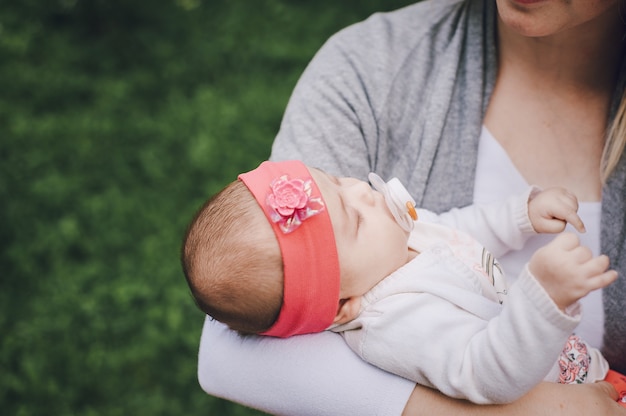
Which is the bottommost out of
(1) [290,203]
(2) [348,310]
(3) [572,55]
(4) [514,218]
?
(2) [348,310]

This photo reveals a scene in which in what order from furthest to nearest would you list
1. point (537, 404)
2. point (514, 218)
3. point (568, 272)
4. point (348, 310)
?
point (514, 218)
point (348, 310)
point (537, 404)
point (568, 272)

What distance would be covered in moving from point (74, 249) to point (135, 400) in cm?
90

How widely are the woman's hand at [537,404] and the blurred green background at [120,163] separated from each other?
1.64 meters

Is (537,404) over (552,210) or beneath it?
beneath

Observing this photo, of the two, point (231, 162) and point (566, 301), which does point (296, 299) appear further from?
point (231, 162)

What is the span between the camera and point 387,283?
5.77ft

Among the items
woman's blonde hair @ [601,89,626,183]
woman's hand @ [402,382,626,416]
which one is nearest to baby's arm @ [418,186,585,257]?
woman's blonde hair @ [601,89,626,183]

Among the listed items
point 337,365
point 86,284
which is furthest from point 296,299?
point 86,284

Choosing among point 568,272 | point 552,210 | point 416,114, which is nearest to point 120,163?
point 416,114

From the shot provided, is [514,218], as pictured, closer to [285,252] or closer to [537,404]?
[537,404]

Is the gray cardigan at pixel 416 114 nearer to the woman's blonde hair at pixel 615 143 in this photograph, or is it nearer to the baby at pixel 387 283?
the woman's blonde hair at pixel 615 143

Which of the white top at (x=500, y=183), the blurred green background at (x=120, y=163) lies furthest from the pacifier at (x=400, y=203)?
the blurred green background at (x=120, y=163)

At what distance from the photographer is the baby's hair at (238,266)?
5.34 feet

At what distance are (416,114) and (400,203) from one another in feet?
1.19
